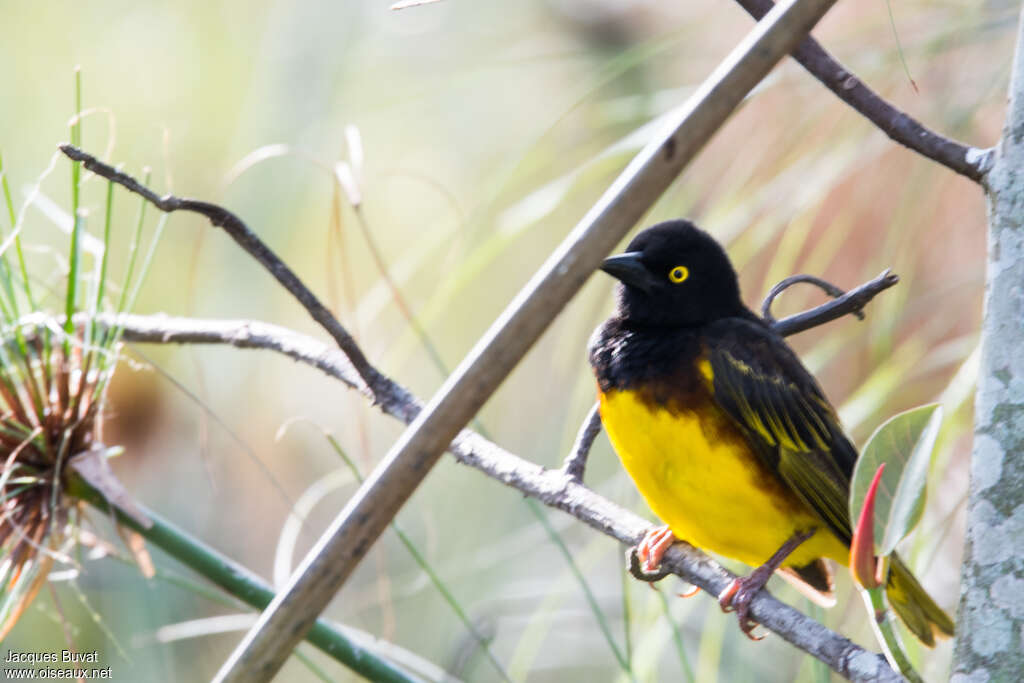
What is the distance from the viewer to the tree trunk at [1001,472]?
0.86 meters

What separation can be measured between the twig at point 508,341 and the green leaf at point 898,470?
0.97 feet

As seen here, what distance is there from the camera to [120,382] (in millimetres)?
2848

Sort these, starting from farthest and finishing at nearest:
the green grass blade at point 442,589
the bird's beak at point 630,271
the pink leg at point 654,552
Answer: the bird's beak at point 630,271, the pink leg at point 654,552, the green grass blade at point 442,589

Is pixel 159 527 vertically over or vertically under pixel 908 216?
under

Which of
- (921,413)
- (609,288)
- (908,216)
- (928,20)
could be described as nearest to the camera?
(921,413)

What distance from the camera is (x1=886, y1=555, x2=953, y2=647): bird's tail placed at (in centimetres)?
171

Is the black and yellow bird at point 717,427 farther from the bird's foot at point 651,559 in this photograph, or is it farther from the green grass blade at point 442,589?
the green grass blade at point 442,589

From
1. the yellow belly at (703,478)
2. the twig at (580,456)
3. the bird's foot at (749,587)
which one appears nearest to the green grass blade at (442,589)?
the twig at (580,456)

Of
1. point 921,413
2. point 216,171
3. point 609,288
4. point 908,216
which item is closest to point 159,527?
point 921,413

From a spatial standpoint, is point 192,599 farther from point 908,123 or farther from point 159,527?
point 908,123

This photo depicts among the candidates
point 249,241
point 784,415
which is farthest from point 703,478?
point 249,241

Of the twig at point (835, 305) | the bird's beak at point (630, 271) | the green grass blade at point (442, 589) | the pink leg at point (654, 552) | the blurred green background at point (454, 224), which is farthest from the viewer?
the blurred green background at point (454, 224)

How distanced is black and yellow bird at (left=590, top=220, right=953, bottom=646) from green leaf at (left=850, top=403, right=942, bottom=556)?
2.76 feet

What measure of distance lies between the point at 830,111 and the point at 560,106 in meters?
1.00
